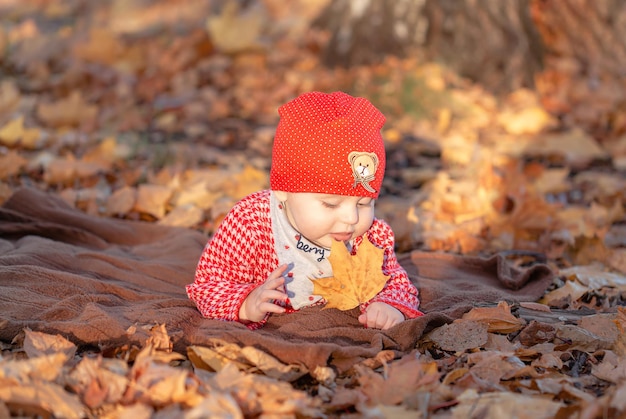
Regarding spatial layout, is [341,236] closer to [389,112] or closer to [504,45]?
[389,112]

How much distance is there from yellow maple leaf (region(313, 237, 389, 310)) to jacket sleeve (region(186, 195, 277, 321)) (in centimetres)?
28

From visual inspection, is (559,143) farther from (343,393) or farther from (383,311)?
(343,393)

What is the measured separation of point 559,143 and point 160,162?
3.21m

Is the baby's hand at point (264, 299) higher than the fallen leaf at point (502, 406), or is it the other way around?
the baby's hand at point (264, 299)

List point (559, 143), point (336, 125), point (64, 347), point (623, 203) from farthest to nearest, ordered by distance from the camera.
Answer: point (559, 143) < point (623, 203) < point (336, 125) < point (64, 347)

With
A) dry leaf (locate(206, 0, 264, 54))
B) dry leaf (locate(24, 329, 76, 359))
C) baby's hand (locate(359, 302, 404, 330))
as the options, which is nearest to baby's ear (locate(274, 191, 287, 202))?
baby's hand (locate(359, 302, 404, 330))

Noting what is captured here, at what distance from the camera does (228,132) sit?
263 inches

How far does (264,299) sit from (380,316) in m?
0.42

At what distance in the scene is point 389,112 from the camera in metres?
6.87

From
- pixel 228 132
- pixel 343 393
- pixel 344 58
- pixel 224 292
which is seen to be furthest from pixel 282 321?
pixel 344 58

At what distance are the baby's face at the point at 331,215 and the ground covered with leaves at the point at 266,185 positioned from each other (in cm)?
46

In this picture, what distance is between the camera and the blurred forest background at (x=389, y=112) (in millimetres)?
4477

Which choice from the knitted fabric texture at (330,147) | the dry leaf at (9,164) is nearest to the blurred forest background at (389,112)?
the dry leaf at (9,164)

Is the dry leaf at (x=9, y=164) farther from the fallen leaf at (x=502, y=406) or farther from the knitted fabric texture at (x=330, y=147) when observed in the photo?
the fallen leaf at (x=502, y=406)
